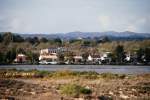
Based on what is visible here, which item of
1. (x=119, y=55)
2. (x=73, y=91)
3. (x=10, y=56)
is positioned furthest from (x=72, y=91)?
(x=119, y=55)

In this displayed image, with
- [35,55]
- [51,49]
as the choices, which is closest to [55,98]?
[35,55]

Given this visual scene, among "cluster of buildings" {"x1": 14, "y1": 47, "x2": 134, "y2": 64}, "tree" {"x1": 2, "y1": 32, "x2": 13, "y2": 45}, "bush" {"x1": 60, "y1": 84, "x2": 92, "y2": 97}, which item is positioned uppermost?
"tree" {"x1": 2, "y1": 32, "x2": 13, "y2": 45}

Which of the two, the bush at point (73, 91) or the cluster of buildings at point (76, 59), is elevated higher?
the cluster of buildings at point (76, 59)

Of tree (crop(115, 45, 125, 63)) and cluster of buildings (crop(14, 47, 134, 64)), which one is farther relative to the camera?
cluster of buildings (crop(14, 47, 134, 64))

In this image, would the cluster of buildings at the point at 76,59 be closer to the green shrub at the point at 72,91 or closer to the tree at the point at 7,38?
the tree at the point at 7,38

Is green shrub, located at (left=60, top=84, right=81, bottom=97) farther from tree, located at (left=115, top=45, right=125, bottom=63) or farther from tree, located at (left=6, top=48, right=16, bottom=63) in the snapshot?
tree, located at (left=115, top=45, right=125, bottom=63)

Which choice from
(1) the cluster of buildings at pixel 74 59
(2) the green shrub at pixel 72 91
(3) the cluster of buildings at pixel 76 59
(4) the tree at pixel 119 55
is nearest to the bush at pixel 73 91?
(2) the green shrub at pixel 72 91

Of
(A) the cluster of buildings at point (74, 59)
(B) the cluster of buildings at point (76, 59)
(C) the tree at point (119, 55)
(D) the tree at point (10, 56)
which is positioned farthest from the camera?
(B) the cluster of buildings at point (76, 59)

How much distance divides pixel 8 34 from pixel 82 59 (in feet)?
143

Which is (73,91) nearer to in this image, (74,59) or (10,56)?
(10,56)

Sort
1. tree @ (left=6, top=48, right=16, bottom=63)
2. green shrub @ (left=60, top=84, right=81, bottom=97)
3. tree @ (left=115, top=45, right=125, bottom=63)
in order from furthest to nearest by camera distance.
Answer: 1. tree @ (left=115, top=45, right=125, bottom=63)
2. tree @ (left=6, top=48, right=16, bottom=63)
3. green shrub @ (left=60, top=84, right=81, bottom=97)

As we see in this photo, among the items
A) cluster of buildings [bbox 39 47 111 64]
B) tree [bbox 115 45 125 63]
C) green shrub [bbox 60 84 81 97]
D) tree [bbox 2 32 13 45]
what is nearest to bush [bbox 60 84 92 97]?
green shrub [bbox 60 84 81 97]

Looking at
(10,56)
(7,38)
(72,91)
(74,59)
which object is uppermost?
(7,38)

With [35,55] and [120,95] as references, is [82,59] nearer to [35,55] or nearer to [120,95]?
[35,55]
